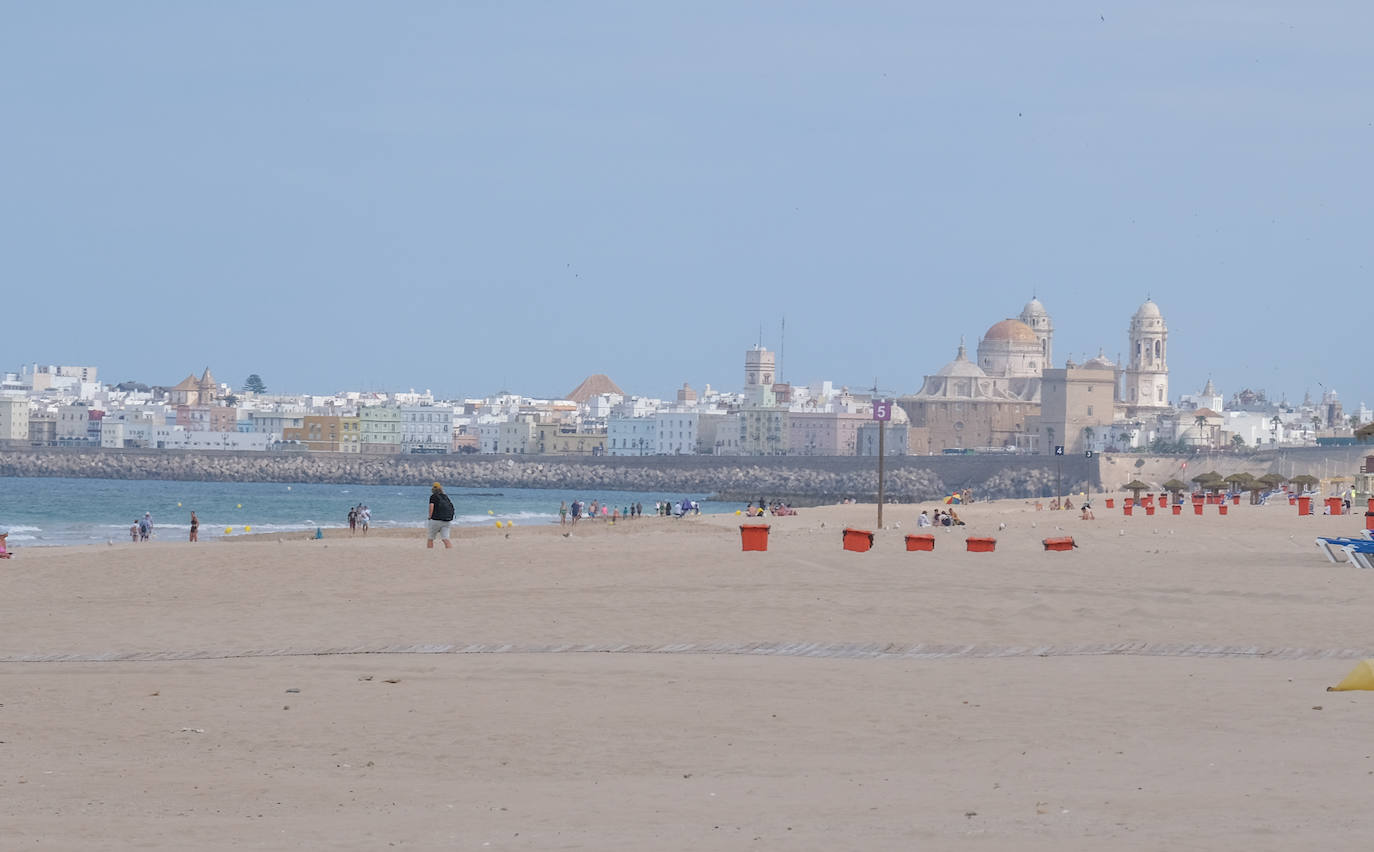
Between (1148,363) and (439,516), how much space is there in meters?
142

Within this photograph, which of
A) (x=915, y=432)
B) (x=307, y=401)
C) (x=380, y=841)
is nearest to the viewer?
(x=380, y=841)

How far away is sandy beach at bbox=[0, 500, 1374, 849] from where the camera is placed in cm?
605

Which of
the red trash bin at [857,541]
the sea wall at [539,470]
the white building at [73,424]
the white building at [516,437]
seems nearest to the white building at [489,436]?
the white building at [516,437]

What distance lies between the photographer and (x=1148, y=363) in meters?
155

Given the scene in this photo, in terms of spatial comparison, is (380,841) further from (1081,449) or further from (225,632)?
(1081,449)

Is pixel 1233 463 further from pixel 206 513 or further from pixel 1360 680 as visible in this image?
pixel 1360 680

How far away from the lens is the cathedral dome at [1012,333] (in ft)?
493

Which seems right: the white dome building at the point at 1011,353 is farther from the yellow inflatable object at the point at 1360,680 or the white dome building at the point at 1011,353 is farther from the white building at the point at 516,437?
the yellow inflatable object at the point at 1360,680

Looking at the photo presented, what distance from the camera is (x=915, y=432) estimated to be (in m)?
143

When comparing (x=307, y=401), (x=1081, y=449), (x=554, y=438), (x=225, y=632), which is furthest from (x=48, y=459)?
(x=225, y=632)

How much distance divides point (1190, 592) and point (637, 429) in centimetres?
14027

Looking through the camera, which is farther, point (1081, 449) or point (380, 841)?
point (1081, 449)

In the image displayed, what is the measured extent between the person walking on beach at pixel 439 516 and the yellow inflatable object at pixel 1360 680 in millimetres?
12366

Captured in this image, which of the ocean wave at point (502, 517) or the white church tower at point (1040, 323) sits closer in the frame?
the ocean wave at point (502, 517)
